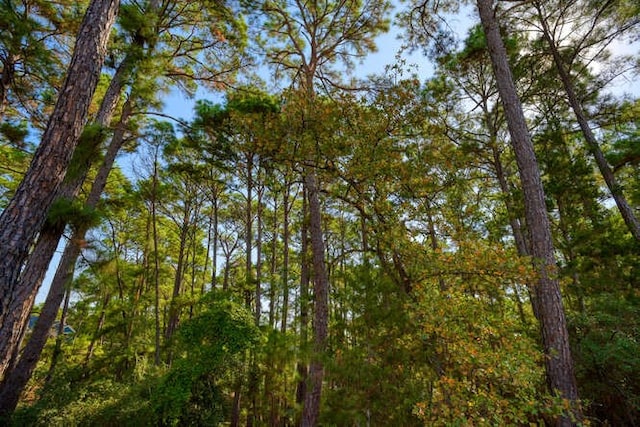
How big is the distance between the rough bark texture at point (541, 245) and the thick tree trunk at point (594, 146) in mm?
3677

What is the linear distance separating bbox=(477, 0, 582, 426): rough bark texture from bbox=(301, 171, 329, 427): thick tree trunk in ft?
10.6

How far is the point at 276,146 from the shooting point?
18.1 feet

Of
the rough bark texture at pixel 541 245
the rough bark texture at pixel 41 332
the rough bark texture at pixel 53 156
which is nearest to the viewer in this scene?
the rough bark texture at pixel 53 156

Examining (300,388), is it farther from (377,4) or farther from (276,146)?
(377,4)

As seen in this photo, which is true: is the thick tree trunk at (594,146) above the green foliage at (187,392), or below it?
above

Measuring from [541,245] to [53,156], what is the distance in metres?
5.80

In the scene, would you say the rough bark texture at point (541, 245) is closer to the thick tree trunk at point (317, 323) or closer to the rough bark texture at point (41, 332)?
the thick tree trunk at point (317, 323)

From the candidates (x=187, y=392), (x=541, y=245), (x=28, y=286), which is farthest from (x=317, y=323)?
(x=28, y=286)

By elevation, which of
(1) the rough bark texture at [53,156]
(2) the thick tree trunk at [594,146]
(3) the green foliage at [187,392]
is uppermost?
Answer: (2) the thick tree trunk at [594,146]

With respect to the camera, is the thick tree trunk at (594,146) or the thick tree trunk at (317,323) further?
the thick tree trunk at (594,146)

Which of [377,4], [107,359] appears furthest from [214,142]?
[107,359]

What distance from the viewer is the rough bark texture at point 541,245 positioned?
3578 millimetres

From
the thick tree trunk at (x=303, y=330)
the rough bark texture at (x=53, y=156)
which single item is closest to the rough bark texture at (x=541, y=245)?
the thick tree trunk at (x=303, y=330)

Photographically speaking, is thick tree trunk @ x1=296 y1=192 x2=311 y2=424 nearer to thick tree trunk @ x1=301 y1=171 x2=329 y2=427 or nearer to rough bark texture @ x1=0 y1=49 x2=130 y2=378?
thick tree trunk @ x1=301 y1=171 x2=329 y2=427
